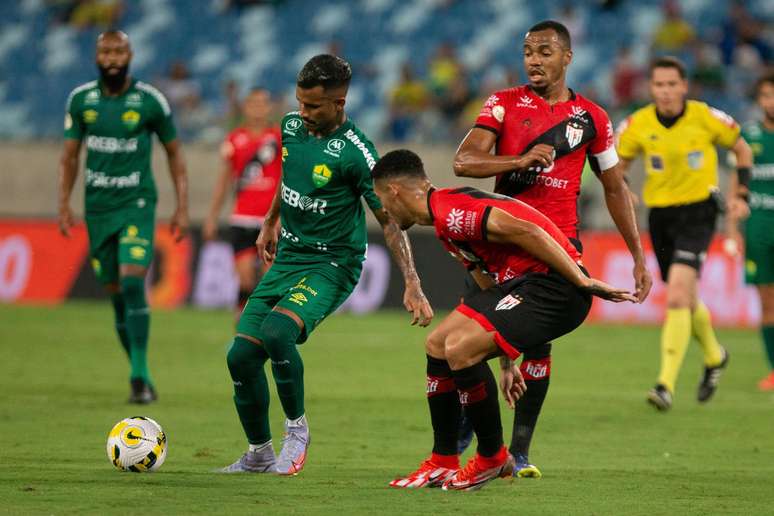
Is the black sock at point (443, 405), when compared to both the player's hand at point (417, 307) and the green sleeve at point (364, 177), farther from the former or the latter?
the green sleeve at point (364, 177)

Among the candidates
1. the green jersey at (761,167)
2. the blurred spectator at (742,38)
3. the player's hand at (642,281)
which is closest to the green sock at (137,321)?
the player's hand at (642,281)

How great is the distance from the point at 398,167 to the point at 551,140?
1.17 meters

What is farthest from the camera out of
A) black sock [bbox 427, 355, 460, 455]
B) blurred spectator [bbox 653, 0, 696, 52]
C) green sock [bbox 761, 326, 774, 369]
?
blurred spectator [bbox 653, 0, 696, 52]

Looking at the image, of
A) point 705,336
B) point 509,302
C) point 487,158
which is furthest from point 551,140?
point 705,336

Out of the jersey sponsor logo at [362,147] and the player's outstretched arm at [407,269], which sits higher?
the jersey sponsor logo at [362,147]

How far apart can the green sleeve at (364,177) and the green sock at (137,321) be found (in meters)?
3.67

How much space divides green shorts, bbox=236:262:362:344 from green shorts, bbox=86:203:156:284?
3.29 meters

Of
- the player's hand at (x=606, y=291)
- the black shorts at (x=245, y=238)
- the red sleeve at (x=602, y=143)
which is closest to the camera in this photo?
the player's hand at (x=606, y=291)

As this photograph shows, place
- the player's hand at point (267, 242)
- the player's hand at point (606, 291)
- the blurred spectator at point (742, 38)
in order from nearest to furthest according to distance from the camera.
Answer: the player's hand at point (606, 291) < the player's hand at point (267, 242) < the blurred spectator at point (742, 38)

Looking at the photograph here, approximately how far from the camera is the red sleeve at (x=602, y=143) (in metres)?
7.57

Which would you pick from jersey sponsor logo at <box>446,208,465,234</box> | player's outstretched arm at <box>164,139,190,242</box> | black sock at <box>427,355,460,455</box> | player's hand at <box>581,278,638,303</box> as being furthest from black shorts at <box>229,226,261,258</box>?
player's hand at <box>581,278,638,303</box>

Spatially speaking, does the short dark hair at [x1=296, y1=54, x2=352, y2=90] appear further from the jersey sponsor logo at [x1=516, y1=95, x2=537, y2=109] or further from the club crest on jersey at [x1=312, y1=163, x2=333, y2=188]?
the jersey sponsor logo at [x1=516, y1=95, x2=537, y2=109]

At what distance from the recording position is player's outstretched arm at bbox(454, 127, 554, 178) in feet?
22.4

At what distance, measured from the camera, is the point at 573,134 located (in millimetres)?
7496
